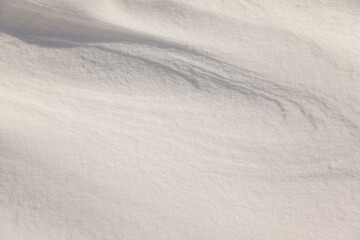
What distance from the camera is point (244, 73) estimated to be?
2.18ft

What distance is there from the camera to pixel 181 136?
63 centimetres

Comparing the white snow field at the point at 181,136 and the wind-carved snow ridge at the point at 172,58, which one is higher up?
the wind-carved snow ridge at the point at 172,58

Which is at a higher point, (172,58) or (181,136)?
(172,58)

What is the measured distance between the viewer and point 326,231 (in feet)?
2.01

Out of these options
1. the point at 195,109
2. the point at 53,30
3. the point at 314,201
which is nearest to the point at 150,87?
the point at 195,109

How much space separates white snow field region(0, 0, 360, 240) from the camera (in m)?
0.62

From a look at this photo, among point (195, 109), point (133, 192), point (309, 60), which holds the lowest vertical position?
point (133, 192)

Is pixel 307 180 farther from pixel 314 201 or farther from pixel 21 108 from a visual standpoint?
pixel 21 108

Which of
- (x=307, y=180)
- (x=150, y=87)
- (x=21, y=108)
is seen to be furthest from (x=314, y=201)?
(x=21, y=108)

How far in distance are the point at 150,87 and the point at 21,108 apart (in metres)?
0.22

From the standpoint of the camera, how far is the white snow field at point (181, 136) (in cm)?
62

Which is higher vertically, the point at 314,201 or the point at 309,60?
the point at 309,60

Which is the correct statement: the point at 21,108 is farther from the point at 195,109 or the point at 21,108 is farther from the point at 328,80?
the point at 328,80

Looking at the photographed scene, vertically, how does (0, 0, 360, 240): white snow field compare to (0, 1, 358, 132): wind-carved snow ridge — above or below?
below
